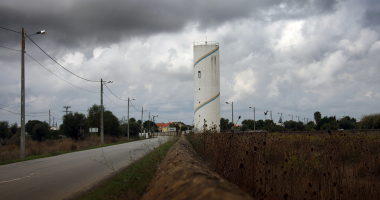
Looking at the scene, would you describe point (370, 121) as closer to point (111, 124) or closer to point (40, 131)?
point (111, 124)

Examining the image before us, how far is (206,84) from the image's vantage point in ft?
160

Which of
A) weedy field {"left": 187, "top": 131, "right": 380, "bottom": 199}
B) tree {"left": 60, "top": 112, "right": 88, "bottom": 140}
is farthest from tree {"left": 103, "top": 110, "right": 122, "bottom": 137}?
weedy field {"left": 187, "top": 131, "right": 380, "bottom": 199}

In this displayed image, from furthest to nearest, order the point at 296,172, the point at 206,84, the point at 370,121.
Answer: the point at 206,84 < the point at 370,121 < the point at 296,172

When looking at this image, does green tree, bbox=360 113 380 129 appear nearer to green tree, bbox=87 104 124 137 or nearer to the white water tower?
the white water tower

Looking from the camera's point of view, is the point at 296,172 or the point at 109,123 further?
the point at 109,123

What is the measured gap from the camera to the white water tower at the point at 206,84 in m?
47.7

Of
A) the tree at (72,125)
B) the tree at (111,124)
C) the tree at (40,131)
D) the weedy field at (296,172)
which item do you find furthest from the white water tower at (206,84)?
the weedy field at (296,172)

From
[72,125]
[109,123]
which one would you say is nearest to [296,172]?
[72,125]

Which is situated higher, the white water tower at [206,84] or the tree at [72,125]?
the white water tower at [206,84]

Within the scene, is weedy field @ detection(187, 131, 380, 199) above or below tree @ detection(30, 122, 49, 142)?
above

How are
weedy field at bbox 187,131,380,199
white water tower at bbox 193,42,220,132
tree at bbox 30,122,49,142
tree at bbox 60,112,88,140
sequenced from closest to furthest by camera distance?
weedy field at bbox 187,131,380,199
white water tower at bbox 193,42,220,132
tree at bbox 60,112,88,140
tree at bbox 30,122,49,142

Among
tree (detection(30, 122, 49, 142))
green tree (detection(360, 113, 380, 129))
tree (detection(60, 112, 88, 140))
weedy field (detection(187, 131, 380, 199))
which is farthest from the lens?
tree (detection(30, 122, 49, 142))

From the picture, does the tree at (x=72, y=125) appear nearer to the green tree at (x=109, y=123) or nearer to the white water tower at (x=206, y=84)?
the green tree at (x=109, y=123)

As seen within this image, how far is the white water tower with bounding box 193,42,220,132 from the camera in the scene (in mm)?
47719
